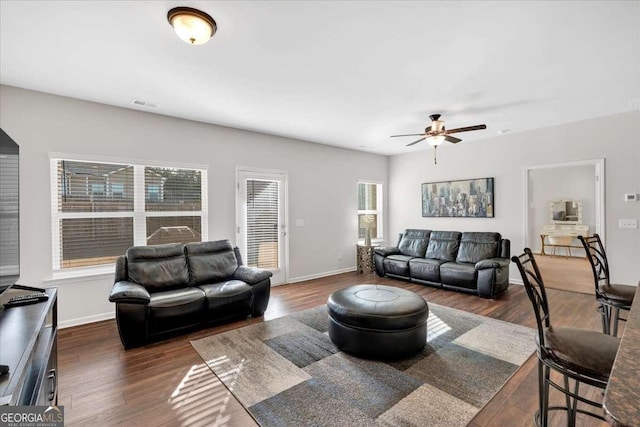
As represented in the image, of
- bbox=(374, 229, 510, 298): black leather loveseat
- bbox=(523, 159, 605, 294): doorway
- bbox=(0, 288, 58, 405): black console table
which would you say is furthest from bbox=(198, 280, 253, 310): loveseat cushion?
bbox=(523, 159, 605, 294): doorway

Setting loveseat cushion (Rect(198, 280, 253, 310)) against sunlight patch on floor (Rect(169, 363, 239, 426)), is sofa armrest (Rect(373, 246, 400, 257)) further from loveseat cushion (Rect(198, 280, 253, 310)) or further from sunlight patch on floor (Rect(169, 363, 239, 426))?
sunlight patch on floor (Rect(169, 363, 239, 426))

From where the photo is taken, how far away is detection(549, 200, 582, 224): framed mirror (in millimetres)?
7645

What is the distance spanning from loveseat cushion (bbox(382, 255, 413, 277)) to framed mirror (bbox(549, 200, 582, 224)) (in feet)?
16.7

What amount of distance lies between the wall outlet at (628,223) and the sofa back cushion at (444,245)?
7.14 feet

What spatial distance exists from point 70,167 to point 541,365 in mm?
4903

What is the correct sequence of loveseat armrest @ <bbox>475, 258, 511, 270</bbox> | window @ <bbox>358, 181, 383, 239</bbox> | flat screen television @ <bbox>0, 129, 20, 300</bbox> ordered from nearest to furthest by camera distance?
flat screen television @ <bbox>0, 129, 20, 300</bbox>, loveseat armrest @ <bbox>475, 258, 511, 270</bbox>, window @ <bbox>358, 181, 383, 239</bbox>

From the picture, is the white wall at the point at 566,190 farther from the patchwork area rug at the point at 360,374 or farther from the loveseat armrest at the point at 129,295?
the loveseat armrest at the point at 129,295

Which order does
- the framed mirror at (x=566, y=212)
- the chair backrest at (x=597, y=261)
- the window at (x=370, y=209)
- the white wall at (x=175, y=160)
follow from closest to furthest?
the chair backrest at (x=597, y=261)
the white wall at (x=175, y=160)
the window at (x=370, y=209)
the framed mirror at (x=566, y=212)

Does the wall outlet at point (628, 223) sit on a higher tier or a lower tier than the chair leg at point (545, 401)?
higher

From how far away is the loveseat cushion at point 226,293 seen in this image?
3.39 m

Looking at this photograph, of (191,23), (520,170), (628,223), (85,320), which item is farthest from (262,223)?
(628,223)

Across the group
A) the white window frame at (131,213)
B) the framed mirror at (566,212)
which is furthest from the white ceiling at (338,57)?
the framed mirror at (566,212)

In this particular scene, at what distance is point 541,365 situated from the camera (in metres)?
1.65

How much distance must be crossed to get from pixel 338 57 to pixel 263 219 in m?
3.23
